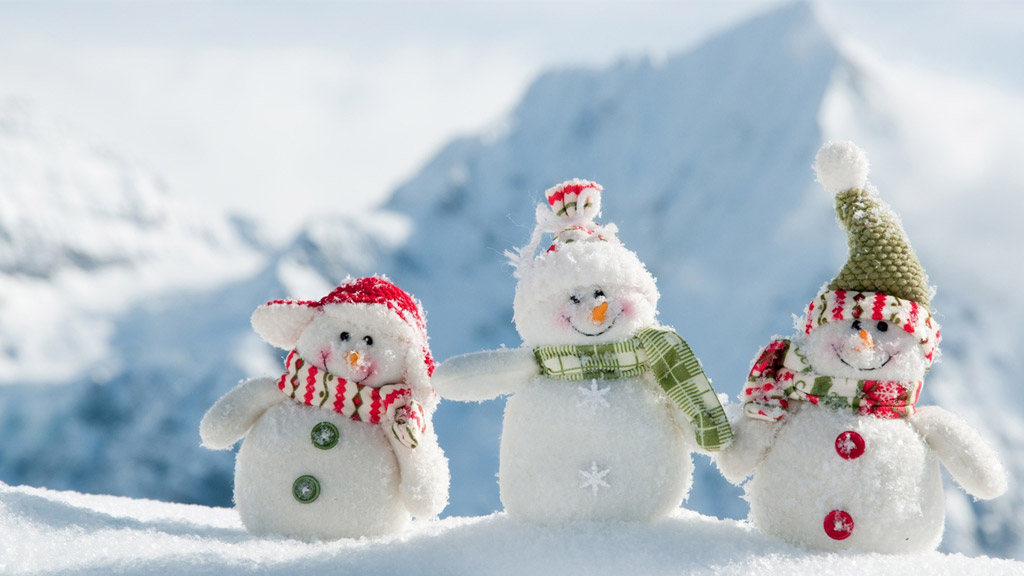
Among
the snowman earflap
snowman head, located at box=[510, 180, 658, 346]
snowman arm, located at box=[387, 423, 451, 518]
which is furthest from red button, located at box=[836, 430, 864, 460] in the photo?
the snowman earflap

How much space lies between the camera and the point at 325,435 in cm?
253

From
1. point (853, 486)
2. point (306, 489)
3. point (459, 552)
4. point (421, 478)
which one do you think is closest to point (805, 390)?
point (853, 486)

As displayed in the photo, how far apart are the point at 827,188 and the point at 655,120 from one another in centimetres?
3795

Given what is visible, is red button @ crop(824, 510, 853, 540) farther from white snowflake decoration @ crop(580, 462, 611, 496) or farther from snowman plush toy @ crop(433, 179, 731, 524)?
white snowflake decoration @ crop(580, 462, 611, 496)

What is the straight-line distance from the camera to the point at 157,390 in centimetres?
4044

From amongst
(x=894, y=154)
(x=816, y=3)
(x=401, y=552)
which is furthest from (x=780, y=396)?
(x=816, y=3)

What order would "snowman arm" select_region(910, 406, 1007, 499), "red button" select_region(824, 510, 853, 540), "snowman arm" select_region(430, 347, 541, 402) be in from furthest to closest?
"snowman arm" select_region(430, 347, 541, 402), "snowman arm" select_region(910, 406, 1007, 499), "red button" select_region(824, 510, 853, 540)

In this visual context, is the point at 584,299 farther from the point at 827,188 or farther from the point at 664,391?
the point at 827,188

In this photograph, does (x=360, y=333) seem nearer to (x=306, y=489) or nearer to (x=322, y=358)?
(x=322, y=358)

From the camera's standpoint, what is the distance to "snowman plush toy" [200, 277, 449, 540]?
251 centimetres

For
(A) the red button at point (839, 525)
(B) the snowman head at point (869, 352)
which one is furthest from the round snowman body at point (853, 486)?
(B) the snowman head at point (869, 352)

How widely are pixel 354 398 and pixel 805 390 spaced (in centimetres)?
121

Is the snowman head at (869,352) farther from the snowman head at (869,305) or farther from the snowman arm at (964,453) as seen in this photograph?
the snowman arm at (964,453)

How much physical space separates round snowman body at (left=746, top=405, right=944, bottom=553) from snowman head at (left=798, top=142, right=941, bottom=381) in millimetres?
141
